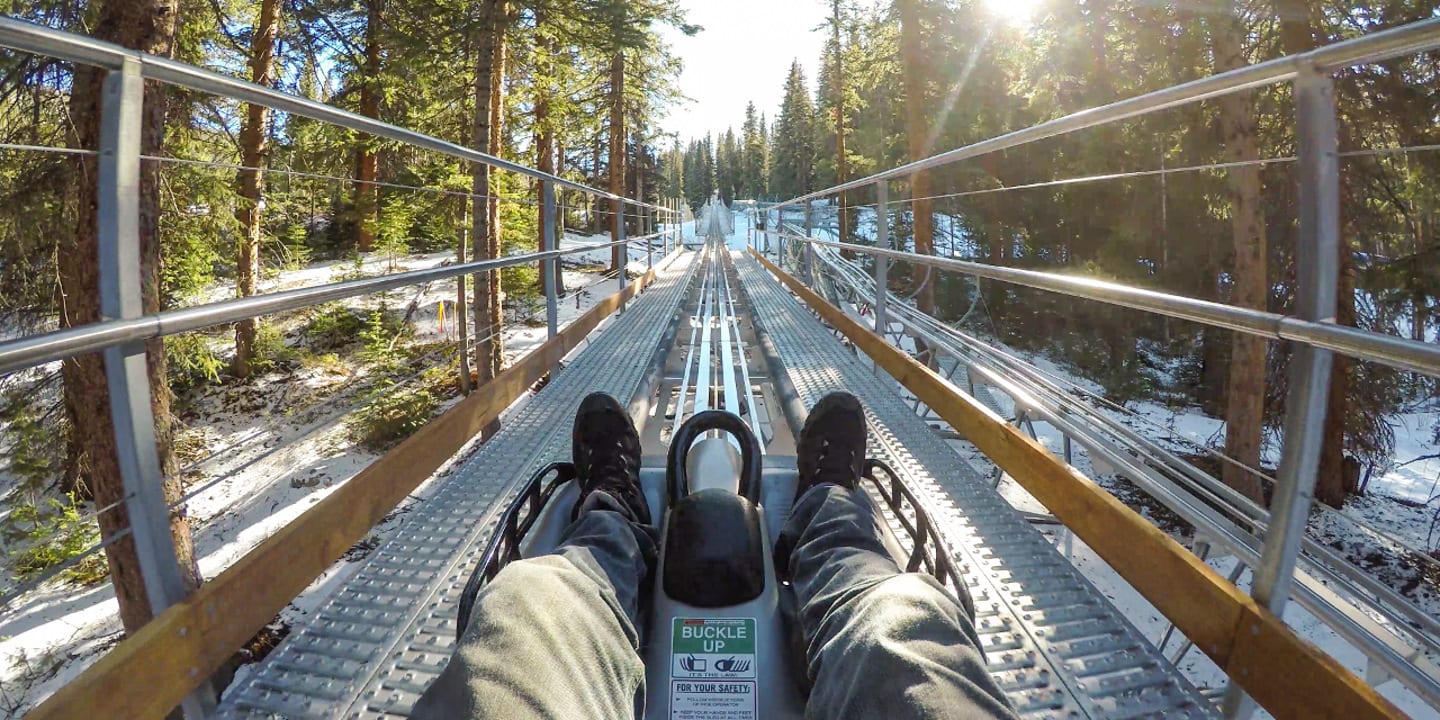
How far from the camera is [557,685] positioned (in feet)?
3.30

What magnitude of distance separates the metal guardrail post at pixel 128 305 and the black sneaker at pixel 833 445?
1396mm

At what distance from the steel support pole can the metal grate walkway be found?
5.09 ft

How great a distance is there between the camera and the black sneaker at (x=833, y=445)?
1960 mm

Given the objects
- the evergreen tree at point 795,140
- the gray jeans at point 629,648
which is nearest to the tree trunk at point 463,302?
the gray jeans at point 629,648

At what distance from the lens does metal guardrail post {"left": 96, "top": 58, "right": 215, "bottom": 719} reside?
42.3 inches

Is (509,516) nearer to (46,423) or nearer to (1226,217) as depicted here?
(46,423)

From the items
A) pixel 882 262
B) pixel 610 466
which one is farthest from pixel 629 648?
pixel 882 262

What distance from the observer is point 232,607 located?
1.31 metres

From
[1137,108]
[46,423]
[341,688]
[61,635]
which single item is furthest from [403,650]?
[46,423]

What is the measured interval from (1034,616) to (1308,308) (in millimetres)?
837

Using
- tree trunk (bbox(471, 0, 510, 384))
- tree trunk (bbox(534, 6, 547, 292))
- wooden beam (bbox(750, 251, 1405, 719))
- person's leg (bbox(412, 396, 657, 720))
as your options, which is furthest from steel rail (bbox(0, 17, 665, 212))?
tree trunk (bbox(471, 0, 510, 384))

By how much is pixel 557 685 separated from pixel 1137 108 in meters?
1.61

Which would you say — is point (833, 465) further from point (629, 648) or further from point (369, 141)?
point (369, 141)

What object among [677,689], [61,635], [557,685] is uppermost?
[557,685]
